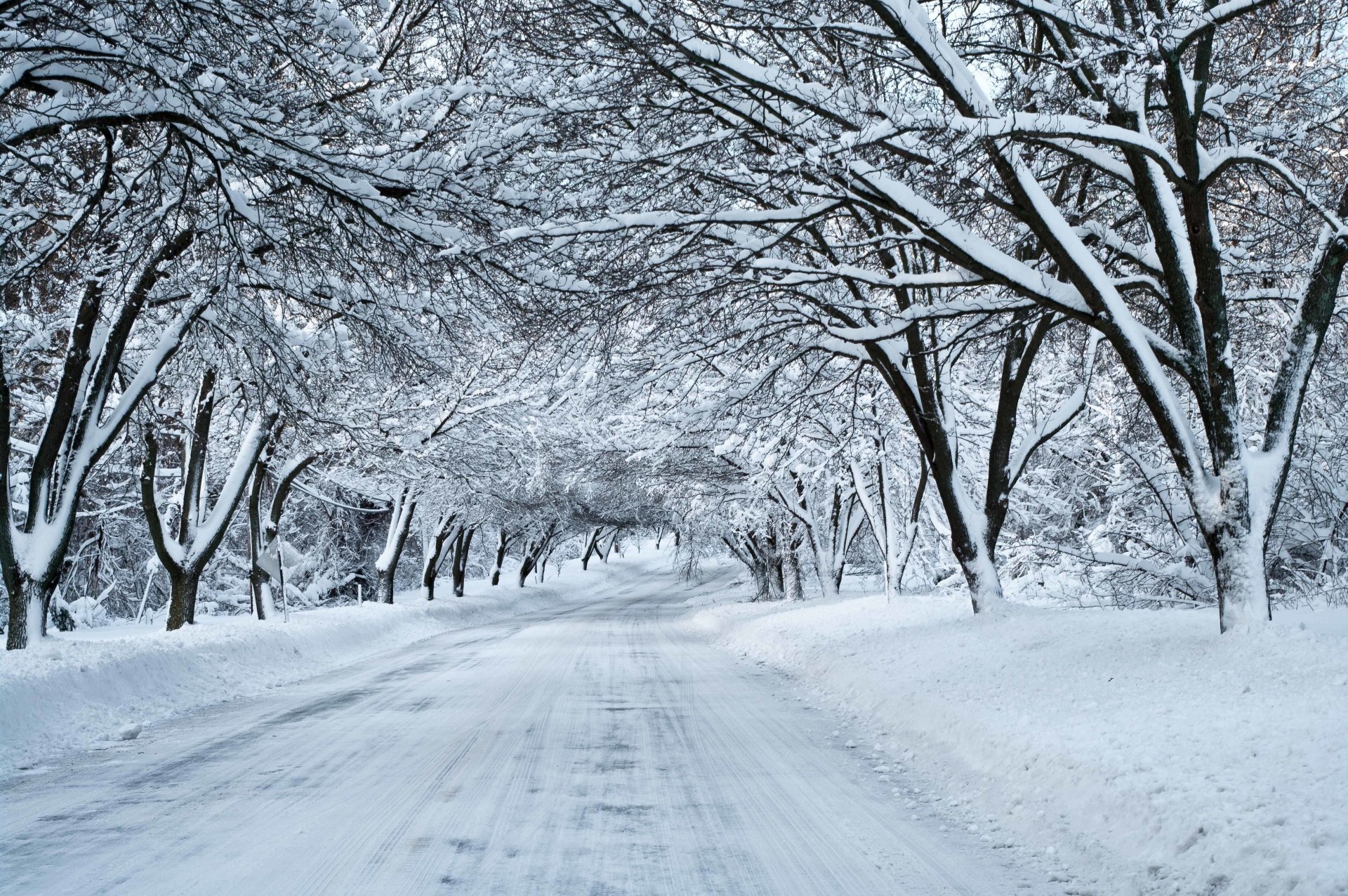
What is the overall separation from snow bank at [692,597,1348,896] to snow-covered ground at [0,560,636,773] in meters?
6.71

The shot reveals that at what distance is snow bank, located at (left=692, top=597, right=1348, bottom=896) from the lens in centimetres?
375

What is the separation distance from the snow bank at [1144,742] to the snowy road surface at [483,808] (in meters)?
0.51

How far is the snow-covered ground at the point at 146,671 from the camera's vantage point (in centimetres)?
781

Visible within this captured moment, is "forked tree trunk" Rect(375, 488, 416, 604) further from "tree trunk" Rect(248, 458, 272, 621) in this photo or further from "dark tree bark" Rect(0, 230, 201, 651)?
"dark tree bark" Rect(0, 230, 201, 651)

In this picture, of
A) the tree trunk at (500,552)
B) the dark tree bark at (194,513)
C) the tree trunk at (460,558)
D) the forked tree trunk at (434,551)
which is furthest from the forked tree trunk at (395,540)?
the tree trunk at (500,552)

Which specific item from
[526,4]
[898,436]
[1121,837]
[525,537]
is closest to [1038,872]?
[1121,837]

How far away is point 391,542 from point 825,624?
55.6ft

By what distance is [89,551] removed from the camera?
23156mm

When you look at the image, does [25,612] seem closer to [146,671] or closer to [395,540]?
[146,671]

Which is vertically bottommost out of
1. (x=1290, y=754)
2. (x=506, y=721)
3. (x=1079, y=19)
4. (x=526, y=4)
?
(x=506, y=721)

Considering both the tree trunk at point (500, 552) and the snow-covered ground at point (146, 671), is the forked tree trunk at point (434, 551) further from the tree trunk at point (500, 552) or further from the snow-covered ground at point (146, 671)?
the snow-covered ground at point (146, 671)

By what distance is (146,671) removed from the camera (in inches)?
408

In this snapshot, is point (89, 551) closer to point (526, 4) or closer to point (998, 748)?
point (526, 4)

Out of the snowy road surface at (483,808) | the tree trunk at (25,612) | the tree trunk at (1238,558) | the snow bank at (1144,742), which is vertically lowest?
the snowy road surface at (483,808)
